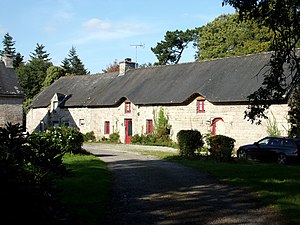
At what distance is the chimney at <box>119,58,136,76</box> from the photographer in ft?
135

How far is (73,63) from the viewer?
93.2 metres

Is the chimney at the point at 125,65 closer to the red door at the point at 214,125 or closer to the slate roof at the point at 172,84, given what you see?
the slate roof at the point at 172,84

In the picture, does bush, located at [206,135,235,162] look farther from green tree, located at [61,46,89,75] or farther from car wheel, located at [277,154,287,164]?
green tree, located at [61,46,89,75]

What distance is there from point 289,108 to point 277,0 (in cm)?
1722

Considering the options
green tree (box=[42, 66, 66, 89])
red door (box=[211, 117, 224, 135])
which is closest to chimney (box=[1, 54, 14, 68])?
red door (box=[211, 117, 224, 135])

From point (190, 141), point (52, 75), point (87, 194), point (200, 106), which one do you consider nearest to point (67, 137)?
point (190, 141)

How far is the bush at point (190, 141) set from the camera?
2030 centimetres

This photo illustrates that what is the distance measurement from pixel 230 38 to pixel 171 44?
1818 centimetres

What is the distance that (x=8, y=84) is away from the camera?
1148 inches

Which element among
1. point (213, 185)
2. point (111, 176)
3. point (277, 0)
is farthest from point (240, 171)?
point (277, 0)

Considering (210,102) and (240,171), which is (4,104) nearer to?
(210,102)

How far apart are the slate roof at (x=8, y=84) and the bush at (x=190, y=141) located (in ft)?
45.7

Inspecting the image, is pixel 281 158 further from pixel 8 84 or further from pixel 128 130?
pixel 8 84

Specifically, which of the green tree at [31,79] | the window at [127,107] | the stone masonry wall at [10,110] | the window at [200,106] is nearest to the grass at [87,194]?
the stone masonry wall at [10,110]
